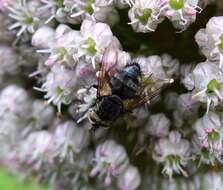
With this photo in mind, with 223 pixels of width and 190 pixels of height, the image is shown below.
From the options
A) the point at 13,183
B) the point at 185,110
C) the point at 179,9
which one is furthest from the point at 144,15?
the point at 13,183

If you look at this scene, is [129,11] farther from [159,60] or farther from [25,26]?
[25,26]

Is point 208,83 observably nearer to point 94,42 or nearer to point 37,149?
point 94,42

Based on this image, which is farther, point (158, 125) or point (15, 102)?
point (15, 102)

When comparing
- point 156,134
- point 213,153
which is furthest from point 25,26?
point 213,153

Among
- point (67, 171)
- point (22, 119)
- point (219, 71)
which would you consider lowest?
point (67, 171)

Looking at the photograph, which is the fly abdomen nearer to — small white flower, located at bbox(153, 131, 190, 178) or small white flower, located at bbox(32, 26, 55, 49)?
small white flower, located at bbox(153, 131, 190, 178)

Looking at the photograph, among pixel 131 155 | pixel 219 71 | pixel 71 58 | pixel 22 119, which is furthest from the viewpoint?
pixel 22 119
